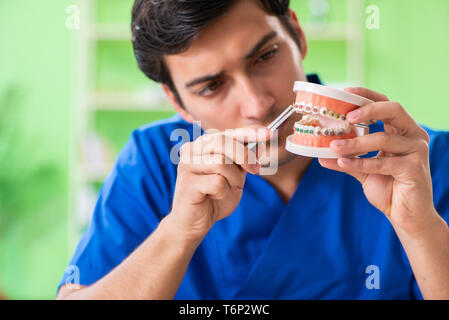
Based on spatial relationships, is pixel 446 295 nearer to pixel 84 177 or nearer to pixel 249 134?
pixel 249 134

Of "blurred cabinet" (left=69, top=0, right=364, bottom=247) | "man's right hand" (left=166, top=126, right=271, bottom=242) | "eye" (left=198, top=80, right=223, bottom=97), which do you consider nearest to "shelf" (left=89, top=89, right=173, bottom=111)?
"blurred cabinet" (left=69, top=0, right=364, bottom=247)

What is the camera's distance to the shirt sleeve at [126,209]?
1055mm

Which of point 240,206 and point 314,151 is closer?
point 314,151

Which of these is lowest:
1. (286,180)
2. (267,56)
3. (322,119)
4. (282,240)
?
(282,240)

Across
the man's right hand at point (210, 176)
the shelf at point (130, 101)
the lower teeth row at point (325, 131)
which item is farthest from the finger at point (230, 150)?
the shelf at point (130, 101)

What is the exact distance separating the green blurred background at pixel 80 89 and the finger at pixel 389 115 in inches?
78.4

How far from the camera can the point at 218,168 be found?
79cm

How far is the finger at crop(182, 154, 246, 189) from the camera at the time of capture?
2.58 feet

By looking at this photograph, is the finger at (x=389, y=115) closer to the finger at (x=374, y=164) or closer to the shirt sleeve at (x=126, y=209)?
the finger at (x=374, y=164)

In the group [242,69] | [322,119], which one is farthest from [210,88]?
[322,119]

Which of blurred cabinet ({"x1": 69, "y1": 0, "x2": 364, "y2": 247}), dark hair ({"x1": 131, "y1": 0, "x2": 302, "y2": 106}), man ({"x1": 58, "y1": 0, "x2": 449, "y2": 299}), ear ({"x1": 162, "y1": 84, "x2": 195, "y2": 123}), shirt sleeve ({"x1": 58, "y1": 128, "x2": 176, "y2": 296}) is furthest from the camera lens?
blurred cabinet ({"x1": 69, "y1": 0, "x2": 364, "y2": 247})

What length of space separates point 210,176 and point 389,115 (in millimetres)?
335

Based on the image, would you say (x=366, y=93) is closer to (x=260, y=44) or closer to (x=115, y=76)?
(x=260, y=44)

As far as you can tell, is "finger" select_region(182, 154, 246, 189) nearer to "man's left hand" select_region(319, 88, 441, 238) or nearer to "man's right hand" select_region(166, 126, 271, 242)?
"man's right hand" select_region(166, 126, 271, 242)
